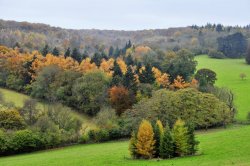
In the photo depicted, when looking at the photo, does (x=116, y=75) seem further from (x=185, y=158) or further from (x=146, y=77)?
(x=185, y=158)

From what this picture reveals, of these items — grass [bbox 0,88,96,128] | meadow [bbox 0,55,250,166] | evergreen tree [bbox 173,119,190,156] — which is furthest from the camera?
grass [bbox 0,88,96,128]

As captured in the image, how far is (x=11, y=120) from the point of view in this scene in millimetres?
79375

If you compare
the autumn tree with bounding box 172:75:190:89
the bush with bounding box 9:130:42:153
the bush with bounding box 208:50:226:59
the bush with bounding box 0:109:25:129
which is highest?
the bush with bounding box 208:50:226:59

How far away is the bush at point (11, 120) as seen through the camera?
7906cm

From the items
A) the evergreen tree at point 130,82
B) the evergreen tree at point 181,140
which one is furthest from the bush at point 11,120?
the evergreen tree at point 181,140

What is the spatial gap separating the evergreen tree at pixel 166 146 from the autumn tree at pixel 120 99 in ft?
123

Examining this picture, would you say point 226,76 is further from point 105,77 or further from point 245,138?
point 245,138

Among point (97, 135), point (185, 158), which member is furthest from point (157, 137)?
point (97, 135)

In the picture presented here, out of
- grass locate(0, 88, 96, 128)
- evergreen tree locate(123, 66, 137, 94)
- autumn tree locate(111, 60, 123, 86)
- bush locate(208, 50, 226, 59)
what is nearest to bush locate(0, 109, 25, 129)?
grass locate(0, 88, 96, 128)

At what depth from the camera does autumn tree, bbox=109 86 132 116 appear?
9088 cm

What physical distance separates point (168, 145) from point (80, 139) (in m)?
29.0

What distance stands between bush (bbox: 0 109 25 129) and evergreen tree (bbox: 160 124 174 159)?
36.1m

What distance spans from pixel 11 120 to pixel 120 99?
2400 cm

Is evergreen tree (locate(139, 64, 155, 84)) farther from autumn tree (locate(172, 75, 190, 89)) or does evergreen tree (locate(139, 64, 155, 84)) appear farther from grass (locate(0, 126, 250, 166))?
grass (locate(0, 126, 250, 166))
